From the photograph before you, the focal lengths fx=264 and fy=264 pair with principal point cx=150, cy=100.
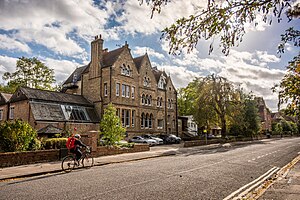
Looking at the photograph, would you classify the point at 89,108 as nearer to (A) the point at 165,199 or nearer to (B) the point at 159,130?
(B) the point at 159,130

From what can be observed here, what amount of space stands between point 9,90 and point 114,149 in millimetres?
37788

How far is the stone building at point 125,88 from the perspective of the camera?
3844 centimetres

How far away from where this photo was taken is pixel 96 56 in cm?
3997

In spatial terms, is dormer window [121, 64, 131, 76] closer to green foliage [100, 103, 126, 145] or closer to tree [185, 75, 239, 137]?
tree [185, 75, 239, 137]

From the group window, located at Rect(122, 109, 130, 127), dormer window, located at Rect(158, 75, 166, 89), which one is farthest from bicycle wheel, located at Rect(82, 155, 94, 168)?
dormer window, located at Rect(158, 75, 166, 89)

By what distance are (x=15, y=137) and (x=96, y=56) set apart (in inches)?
987

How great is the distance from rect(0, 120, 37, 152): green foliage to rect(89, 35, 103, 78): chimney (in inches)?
901

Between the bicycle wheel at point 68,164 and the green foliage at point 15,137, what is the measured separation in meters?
4.68

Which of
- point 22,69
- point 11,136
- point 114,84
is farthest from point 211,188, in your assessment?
point 22,69

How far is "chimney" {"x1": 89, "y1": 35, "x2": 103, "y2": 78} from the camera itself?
3975cm

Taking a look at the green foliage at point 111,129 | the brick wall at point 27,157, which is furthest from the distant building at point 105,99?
the brick wall at point 27,157

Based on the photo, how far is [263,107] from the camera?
9631 centimetres

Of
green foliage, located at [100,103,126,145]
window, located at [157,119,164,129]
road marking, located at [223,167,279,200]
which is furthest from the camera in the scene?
window, located at [157,119,164,129]

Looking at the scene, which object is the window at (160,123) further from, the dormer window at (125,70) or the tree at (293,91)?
the tree at (293,91)
